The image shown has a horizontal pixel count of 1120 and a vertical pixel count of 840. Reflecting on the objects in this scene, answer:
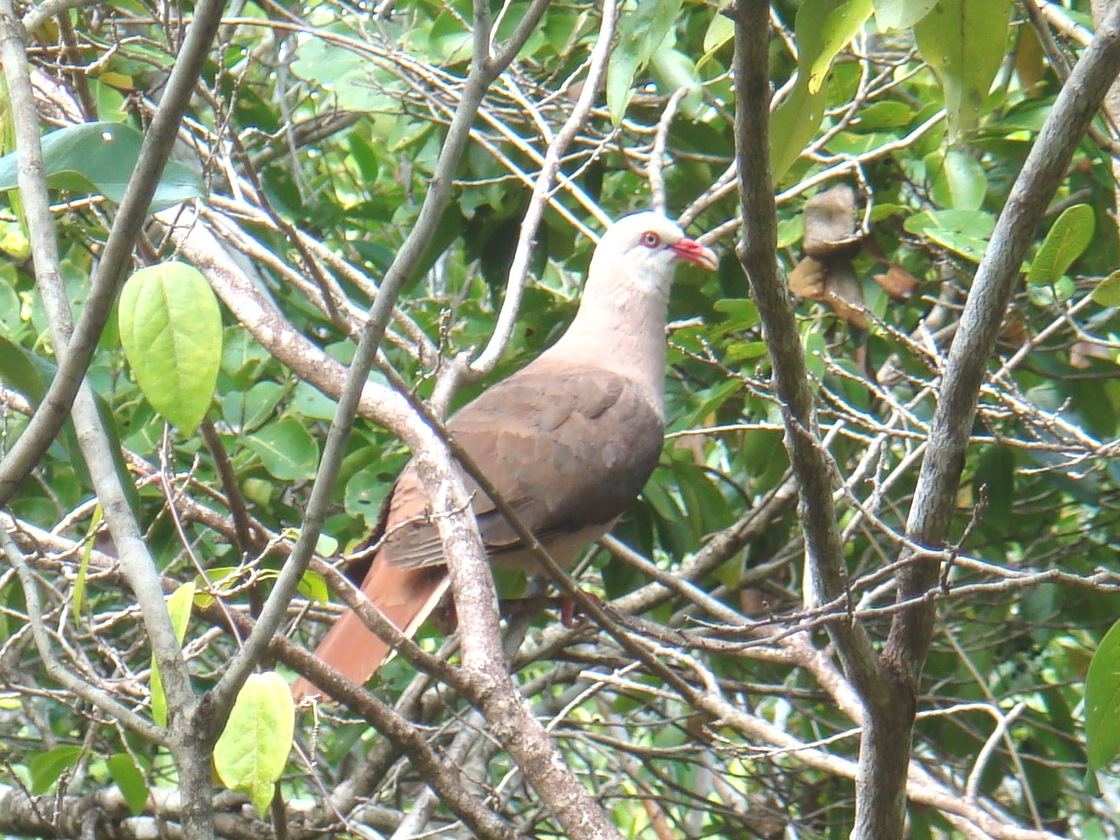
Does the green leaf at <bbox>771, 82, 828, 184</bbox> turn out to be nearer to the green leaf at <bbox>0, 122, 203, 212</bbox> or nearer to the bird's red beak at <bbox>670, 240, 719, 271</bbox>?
the green leaf at <bbox>0, 122, 203, 212</bbox>

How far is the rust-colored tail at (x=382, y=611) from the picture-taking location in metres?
3.02

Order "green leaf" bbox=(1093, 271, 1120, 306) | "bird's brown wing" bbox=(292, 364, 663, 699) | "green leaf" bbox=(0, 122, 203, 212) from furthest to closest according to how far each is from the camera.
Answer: "bird's brown wing" bbox=(292, 364, 663, 699) < "green leaf" bbox=(1093, 271, 1120, 306) < "green leaf" bbox=(0, 122, 203, 212)

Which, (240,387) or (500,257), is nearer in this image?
(240,387)

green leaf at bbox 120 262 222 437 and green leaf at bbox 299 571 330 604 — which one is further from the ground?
green leaf at bbox 120 262 222 437

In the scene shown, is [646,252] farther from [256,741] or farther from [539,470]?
[256,741]

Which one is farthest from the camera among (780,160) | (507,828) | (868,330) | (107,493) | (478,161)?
(478,161)

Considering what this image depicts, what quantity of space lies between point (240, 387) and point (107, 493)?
7.72ft

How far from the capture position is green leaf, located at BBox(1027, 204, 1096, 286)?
90.6 inches

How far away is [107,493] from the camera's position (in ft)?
3.54

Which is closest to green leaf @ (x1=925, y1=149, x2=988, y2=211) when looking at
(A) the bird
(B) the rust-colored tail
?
(A) the bird

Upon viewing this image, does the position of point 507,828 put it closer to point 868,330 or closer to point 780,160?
point 780,160

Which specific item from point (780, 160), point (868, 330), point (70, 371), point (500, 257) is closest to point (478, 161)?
point (500, 257)

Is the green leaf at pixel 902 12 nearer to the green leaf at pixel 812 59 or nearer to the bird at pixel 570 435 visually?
the green leaf at pixel 812 59

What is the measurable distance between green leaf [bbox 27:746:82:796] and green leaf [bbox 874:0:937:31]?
6.06 feet
